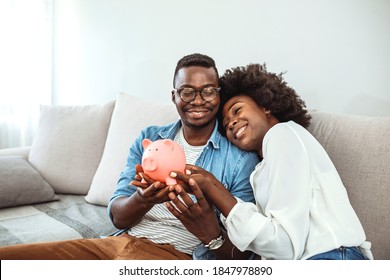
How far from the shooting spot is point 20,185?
2.10 m

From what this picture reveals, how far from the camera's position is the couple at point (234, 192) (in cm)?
112

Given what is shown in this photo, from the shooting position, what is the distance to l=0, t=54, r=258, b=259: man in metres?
1.34

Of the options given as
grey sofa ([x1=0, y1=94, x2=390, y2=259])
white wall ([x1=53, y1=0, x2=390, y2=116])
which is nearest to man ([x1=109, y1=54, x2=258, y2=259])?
grey sofa ([x1=0, y1=94, x2=390, y2=259])

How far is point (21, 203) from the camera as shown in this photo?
6.89 ft

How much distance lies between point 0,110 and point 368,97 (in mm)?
A: 2299

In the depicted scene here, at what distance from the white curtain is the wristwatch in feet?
6.73

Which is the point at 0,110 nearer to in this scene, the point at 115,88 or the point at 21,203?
the point at 115,88

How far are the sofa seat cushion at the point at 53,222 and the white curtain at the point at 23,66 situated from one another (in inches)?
43.1

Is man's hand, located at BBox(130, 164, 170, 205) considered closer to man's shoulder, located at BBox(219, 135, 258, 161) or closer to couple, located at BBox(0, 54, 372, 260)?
→ couple, located at BBox(0, 54, 372, 260)

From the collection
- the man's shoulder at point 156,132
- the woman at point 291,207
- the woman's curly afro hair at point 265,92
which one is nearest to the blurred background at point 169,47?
the woman's curly afro hair at point 265,92

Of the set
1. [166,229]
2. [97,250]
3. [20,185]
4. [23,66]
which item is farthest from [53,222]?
[23,66]

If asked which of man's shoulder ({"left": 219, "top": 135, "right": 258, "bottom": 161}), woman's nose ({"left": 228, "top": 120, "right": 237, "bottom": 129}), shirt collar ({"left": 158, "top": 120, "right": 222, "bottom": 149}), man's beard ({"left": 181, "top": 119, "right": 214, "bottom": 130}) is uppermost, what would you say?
woman's nose ({"left": 228, "top": 120, "right": 237, "bottom": 129})
